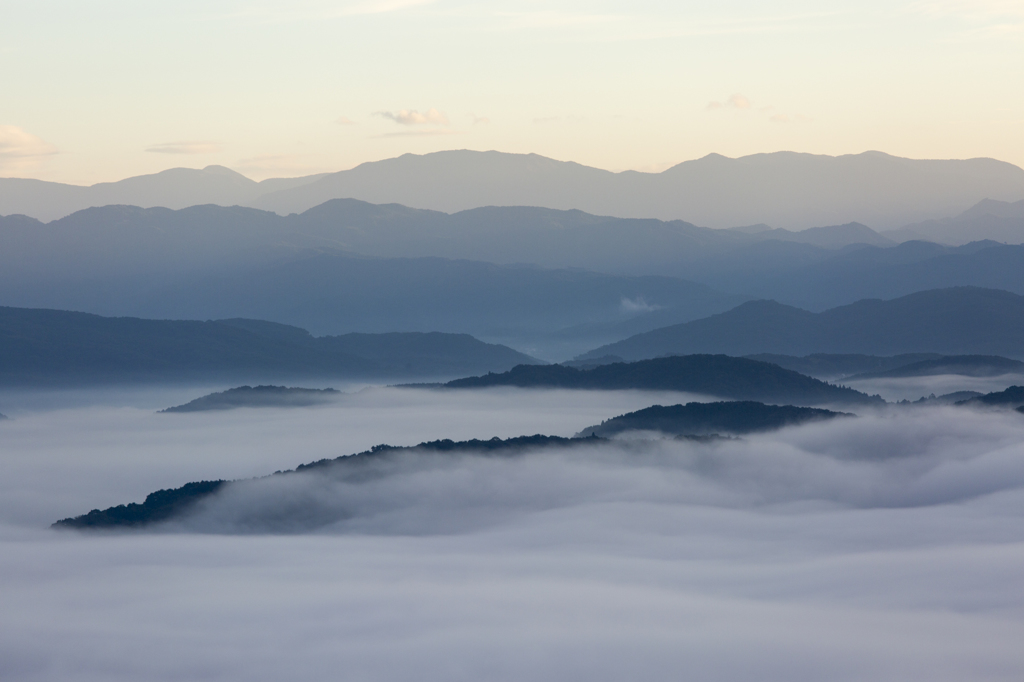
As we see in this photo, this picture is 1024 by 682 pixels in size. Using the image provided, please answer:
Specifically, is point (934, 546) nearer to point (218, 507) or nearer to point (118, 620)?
point (118, 620)

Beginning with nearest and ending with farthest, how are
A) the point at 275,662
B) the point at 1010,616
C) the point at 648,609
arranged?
the point at 1010,616 → the point at 275,662 → the point at 648,609

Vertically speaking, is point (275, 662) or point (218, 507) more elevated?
point (218, 507)

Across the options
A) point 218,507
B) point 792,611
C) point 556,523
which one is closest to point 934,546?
point 792,611

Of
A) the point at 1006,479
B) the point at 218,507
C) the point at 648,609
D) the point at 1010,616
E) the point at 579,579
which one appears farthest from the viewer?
the point at 1006,479

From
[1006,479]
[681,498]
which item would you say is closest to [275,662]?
[681,498]

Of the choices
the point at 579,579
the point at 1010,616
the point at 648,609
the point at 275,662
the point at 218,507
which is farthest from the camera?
the point at 218,507

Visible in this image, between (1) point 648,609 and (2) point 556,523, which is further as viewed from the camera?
(2) point 556,523

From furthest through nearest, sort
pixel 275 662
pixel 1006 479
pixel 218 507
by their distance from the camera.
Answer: pixel 1006 479 → pixel 218 507 → pixel 275 662

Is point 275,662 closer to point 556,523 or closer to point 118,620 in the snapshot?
point 118,620

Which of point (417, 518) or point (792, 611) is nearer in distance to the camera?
point (792, 611)
